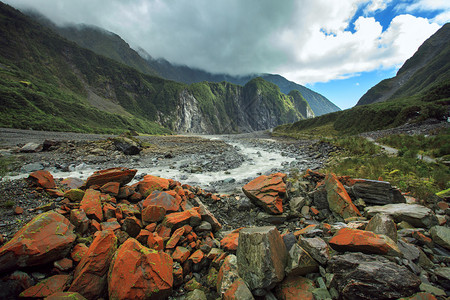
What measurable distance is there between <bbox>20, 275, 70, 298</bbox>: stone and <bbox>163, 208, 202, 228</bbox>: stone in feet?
7.65

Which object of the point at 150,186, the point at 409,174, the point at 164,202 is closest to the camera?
the point at 164,202

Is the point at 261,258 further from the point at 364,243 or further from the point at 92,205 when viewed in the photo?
the point at 92,205

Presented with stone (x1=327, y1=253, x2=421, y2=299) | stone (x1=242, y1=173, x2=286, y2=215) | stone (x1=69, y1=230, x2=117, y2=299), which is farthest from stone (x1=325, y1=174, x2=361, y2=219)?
stone (x1=69, y1=230, x2=117, y2=299)

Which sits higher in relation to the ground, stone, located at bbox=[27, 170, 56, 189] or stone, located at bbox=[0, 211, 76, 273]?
stone, located at bbox=[27, 170, 56, 189]

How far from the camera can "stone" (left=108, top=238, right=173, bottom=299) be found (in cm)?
323

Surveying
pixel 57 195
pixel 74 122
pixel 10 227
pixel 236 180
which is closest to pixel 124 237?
pixel 10 227

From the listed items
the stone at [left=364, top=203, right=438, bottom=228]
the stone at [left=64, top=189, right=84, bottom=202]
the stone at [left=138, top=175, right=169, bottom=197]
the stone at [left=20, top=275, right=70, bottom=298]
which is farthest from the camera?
the stone at [left=138, top=175, right=169, bottom=197]

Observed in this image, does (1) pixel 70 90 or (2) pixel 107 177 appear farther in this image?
(1) pixel 70 90

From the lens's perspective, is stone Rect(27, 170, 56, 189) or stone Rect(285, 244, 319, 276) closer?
stone Rect(285, 244, 319, 276)

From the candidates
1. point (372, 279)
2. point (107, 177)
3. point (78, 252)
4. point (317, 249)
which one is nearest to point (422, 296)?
point (372, 279)

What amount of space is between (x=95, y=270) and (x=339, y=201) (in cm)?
735

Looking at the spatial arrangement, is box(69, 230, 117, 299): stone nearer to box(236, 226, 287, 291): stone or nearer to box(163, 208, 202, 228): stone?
box(163, 208, 202, 228): stone

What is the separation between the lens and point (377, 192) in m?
6.30

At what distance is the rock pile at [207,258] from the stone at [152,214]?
30 millimetres
